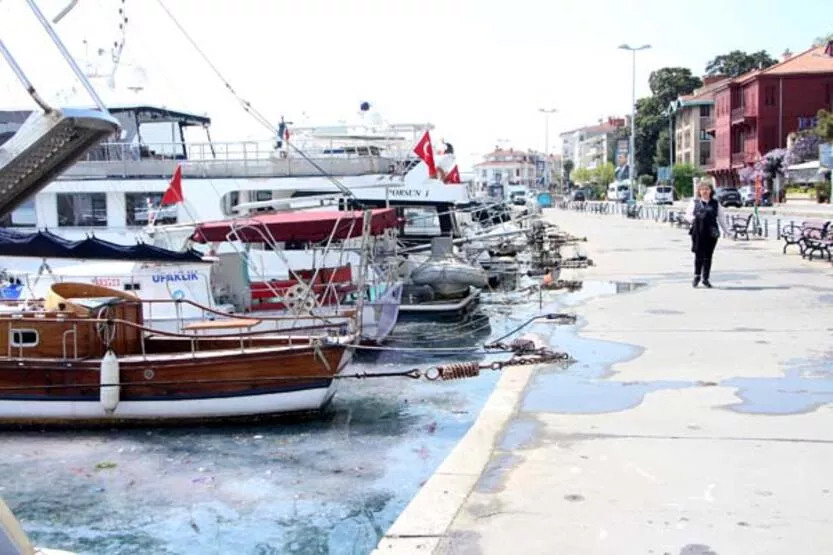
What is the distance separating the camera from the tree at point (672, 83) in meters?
122

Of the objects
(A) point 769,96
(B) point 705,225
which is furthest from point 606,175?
(B) point 705,225

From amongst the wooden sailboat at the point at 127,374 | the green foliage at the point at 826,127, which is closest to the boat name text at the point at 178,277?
the wooden sailboat at the point at 127,374

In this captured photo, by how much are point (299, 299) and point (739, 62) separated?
12189 cm

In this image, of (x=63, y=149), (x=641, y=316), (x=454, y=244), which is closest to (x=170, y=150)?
(x=454, y=244)

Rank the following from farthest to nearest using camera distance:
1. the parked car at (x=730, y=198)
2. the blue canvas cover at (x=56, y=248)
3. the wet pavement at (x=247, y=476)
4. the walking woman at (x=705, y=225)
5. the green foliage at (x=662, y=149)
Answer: the green foliage at (x=662, y=149) < the parked car at (x=730, y=198) < the walking woman at (x=705, y=225) < the blue canvas cover at (x=56, y=248) < the wet pavement at (x=247, y=476)

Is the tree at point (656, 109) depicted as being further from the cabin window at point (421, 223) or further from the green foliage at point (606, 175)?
the cabin window at point (421, 223)

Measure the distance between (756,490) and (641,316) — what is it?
28.4 ft

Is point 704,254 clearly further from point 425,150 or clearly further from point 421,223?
point 421,223

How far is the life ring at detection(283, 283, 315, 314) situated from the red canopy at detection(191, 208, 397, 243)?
1020mm

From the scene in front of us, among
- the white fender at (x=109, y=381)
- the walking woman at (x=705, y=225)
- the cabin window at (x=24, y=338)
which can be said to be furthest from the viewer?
the walking woman at (x=705, y=225)

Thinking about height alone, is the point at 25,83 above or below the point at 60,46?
below

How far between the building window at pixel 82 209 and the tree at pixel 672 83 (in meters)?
109

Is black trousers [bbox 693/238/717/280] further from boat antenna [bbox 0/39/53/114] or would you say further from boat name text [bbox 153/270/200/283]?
boat antenna [bbox 0/39/53/114]

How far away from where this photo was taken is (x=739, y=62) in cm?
12394
